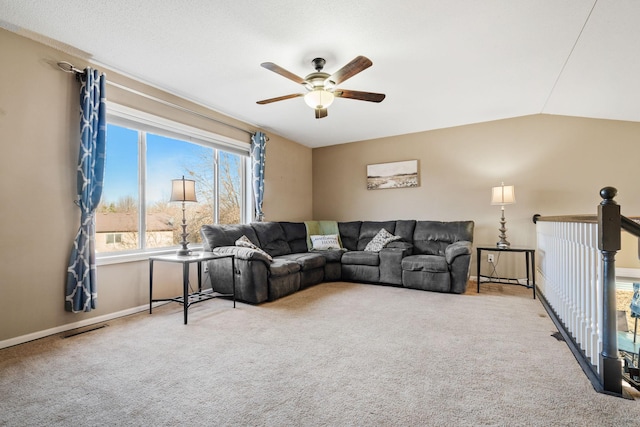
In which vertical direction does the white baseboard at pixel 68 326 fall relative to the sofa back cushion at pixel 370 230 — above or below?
below

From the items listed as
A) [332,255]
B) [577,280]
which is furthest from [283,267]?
[577,280]

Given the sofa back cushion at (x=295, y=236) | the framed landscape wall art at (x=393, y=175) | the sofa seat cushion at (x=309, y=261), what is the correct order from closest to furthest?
the sofa seat cushion at (x=309, y=261) → the sofa back cushion at (x=295, y=236) → the framed landscape wall art at (x=393, y=175)

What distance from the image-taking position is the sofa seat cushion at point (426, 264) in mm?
3979

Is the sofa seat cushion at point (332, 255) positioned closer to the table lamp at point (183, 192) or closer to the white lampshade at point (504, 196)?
the table lamp at point (183, 192)

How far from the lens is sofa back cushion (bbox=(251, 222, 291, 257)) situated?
4484 mm

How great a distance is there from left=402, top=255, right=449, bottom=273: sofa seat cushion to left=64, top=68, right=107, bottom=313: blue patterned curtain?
3.54m

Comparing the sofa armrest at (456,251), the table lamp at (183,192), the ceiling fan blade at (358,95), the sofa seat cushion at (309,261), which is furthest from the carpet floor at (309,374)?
the ceiling fan blade at (358,95)

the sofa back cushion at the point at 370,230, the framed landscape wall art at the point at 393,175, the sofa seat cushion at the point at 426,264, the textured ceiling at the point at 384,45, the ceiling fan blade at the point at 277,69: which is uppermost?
the textured ceiling at the point at 384,45

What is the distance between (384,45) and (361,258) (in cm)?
286

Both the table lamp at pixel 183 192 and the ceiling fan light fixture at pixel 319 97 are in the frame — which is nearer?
the ceiling fan light fixture at pixel 319 97

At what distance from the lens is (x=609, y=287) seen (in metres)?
1.69

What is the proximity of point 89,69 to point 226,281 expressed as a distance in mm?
2468

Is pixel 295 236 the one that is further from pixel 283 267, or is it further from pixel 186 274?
pixel 186 274

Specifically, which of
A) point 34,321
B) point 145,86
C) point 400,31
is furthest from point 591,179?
point 34,321
